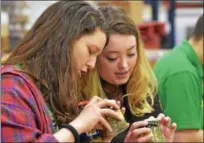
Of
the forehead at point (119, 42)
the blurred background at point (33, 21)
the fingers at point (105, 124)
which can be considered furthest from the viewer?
the blurred background at point (33, 21)

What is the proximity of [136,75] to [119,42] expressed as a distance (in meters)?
0.21

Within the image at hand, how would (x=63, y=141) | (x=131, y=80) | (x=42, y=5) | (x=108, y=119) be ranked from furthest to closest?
1. (x=42, y=5)
2. (x=131, y=80)
3. (x=108, y=119)
4. (x=63, y=141)

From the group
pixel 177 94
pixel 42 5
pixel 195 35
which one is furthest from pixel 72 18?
pixel 42 5

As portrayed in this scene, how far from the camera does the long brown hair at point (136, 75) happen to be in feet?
7.27

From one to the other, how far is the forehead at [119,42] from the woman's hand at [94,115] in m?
0.60

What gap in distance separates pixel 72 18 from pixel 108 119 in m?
0.37

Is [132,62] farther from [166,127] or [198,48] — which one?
[198,48]

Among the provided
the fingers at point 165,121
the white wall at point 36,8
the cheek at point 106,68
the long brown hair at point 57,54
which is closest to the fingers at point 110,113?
the long brown hair at point 57,54

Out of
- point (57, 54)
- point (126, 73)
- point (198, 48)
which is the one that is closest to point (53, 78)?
point (57, 54)

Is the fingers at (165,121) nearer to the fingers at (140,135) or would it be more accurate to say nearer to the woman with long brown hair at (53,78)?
the fingers at (140,135)

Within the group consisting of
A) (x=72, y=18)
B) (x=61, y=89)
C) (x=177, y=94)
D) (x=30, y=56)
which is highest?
(x=72, y=18)

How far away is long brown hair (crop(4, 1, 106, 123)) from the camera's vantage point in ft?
5.22

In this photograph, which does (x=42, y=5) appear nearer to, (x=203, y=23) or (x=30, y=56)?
(x=203, y=23)

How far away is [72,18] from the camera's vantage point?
167 cm
